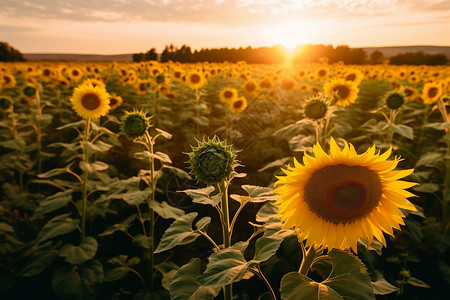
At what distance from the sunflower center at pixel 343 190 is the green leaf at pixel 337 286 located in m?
0.20

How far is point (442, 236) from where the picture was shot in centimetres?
342

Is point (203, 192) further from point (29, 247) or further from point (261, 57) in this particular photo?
point (261, 57)

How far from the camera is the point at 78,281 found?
8.87ft

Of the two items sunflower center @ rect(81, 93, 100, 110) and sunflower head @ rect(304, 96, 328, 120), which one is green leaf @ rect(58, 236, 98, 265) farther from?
sunflower head @ rect(304, 96, 328, 120)

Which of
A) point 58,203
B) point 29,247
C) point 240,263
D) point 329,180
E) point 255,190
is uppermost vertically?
point 329,180

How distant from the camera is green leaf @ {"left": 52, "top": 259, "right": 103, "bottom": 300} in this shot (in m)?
2.63

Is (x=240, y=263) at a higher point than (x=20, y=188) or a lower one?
higher

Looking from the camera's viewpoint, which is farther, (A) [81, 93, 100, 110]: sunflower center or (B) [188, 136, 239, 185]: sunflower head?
A: (A) [81, 93, 100, 110]: sunflower center

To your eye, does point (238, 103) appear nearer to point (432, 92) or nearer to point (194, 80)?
point (194, 80)

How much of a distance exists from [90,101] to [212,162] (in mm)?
2868

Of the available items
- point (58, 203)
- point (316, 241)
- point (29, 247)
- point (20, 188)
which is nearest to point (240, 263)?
point (316, 241)

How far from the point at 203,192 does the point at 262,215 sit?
0.35 m

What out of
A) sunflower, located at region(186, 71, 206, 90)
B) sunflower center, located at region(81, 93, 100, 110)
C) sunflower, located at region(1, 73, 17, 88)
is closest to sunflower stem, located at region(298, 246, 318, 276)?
sunflower center, located at region(81, 93, 100, 110)

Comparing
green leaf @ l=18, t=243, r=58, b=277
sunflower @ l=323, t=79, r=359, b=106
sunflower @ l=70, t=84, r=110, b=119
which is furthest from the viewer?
sunflower @ l=323, t=79, r=359, b=106
